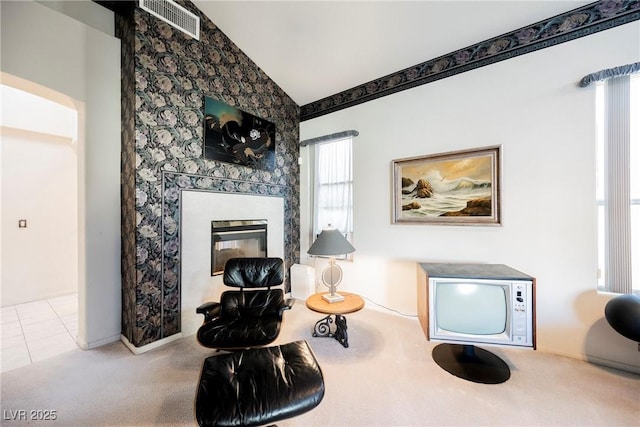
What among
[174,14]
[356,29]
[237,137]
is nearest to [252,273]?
[237,137]

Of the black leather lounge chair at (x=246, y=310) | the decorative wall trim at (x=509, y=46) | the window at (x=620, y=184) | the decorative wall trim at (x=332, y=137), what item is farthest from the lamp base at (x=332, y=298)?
the decorative wall trim at (x=509, y=46)

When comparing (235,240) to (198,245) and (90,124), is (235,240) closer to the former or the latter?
(198,245)

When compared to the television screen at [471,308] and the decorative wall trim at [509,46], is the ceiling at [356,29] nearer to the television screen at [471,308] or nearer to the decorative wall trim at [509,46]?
the decorative wall trim at [509,46]

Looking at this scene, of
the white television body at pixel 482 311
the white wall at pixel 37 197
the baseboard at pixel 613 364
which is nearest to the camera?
the white television body at pixel 482 311

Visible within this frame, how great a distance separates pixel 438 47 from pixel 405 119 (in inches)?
30.6

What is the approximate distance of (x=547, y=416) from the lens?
1478 mm

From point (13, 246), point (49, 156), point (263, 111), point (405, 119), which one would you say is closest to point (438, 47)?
point (405, 119)

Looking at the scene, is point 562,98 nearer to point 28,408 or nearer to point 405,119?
point 405,119

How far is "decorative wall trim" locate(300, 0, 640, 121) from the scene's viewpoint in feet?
6.34

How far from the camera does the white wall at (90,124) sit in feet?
6.56

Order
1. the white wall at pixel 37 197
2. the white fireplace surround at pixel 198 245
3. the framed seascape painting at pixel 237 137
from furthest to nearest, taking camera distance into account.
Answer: the white wall at pixel 37 197, the framed seascape painting at pixel 237 137, the white fireplace surround at pixel 198 245

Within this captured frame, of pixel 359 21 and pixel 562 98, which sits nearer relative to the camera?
pixel 562 98

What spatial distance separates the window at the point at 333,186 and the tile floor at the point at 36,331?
309 centimetres

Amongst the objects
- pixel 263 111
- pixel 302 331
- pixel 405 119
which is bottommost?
pixel 302 331
